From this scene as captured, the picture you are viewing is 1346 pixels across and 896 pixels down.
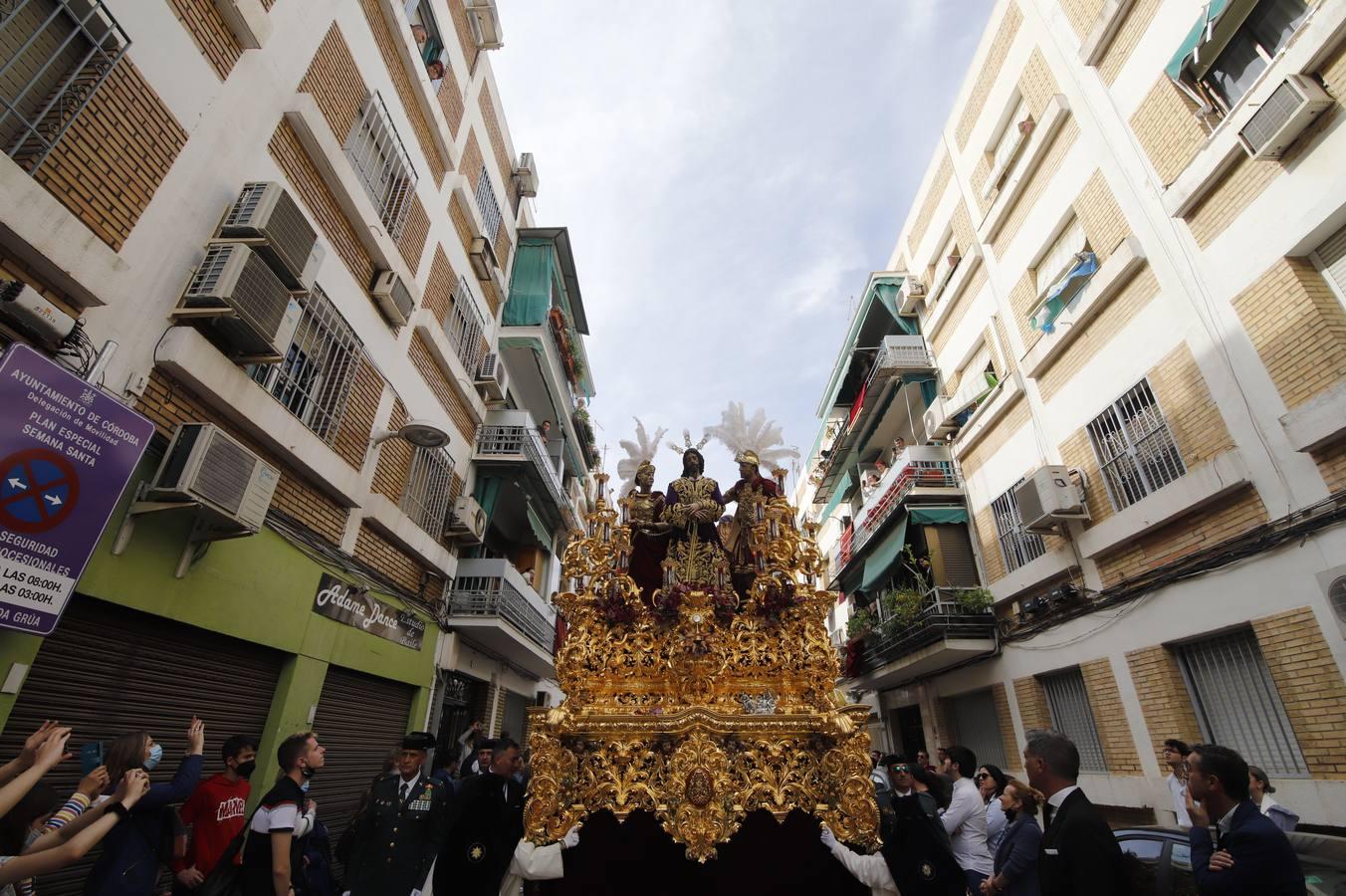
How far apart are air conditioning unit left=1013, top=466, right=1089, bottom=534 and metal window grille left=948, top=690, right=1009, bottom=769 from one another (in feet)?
14.1

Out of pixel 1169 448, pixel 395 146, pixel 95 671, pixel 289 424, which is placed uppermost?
pixel 395 146

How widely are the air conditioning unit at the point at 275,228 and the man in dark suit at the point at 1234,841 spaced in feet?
27.0

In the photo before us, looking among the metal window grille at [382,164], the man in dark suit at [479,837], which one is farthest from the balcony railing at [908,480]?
the man in dark suit at [479,837]

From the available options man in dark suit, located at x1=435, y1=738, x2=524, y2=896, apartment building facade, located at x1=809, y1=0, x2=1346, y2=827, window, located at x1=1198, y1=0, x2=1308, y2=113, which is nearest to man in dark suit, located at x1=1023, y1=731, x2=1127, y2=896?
man in dark suit, located at x1=435, y1=738, x2=524, y2=896

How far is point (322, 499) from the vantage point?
8.05m

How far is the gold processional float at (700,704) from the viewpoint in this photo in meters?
3.33

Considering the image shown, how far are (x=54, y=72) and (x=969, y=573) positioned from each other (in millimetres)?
15741

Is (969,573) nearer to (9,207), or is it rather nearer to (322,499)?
(322,499)

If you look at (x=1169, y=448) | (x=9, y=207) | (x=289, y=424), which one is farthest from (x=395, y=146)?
(x=1169, y=448)

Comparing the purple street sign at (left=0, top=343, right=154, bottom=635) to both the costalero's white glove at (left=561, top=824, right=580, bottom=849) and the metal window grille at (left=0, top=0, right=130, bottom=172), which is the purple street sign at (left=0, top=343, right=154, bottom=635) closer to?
the metal window grille at (left=0, top=0, right=130, bottom=172)

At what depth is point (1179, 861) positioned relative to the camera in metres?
4.16

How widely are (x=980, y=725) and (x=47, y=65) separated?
1660cm

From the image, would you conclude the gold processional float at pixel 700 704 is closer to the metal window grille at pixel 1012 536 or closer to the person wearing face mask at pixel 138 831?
the person wearing face mask at pixel 138 831

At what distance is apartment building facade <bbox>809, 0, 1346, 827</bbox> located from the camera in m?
6.56
